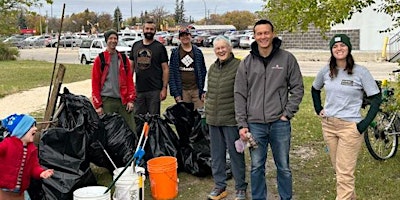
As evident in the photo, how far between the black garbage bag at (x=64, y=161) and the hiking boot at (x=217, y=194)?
3.69ft

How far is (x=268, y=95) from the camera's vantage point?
3752 millimetres

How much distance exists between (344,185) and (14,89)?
1180 cm

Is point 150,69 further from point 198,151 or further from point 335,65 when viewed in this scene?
point 335,65

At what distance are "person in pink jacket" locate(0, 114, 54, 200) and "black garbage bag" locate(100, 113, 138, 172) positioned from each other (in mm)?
1233

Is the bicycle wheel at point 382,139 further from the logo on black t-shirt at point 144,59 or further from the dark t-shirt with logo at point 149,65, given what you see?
the logo on black t-shirt at point 144,59

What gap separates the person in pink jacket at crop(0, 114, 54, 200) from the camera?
332 centimetres

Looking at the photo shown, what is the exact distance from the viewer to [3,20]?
14.4m

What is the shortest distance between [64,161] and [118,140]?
777 millimetres

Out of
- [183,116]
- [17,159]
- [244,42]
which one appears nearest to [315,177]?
[183,116]

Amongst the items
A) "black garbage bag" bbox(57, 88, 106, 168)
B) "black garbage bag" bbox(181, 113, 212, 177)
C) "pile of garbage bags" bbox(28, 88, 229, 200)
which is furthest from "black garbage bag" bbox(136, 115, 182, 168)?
"black garbage bag" bbox(57, 88, 106, 168)

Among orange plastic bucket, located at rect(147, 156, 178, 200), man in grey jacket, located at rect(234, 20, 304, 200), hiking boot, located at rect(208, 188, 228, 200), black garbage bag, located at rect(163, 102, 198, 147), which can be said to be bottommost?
hiking boot, located at rect(208, 188, 228, 200)

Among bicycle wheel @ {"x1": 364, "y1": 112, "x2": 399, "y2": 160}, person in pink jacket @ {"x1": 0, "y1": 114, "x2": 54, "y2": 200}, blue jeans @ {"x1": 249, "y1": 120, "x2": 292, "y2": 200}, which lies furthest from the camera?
bicycle wheel @ {"x1": 364, "y1": 112, "x2": 399, "y2": 160}

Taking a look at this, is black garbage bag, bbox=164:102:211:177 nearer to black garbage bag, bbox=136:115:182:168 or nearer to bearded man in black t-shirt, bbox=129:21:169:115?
black garbage bag, bbox=136:115:182:168

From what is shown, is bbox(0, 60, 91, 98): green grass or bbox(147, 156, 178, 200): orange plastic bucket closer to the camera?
bbox(147, 156, 178, 200): orange plastic bucket
